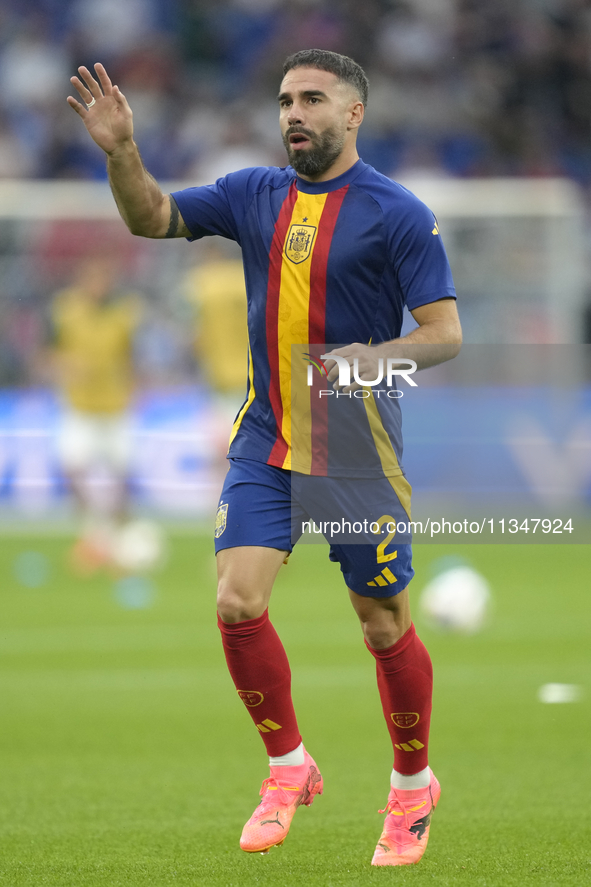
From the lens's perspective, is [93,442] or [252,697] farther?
[93,442]

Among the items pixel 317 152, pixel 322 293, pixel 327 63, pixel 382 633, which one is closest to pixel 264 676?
pixel 382 633

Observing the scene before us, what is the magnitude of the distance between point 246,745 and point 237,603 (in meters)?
2.01

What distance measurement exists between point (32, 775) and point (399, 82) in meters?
13.3

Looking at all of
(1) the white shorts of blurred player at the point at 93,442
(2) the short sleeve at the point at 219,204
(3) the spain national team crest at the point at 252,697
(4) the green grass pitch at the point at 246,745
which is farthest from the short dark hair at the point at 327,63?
(1) the white shorts of blurred player at the point at 93,442

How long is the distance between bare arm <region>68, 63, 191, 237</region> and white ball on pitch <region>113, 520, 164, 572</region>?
6493 millimetres

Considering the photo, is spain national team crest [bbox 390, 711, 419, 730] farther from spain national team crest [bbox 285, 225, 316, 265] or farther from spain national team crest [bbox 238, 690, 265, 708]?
spain national team crest [bbox 285, 225, 316, 265]

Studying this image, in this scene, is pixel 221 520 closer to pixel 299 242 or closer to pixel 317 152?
pixel 299 242

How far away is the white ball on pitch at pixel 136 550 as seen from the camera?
10.1 m

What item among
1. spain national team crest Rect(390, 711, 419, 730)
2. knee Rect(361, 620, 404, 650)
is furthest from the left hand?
spain national team crest Rect(390, 711, 419, 730)

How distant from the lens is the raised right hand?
12.2ft

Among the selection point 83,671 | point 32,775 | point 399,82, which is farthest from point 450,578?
point 399,82

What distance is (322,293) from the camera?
3752mm

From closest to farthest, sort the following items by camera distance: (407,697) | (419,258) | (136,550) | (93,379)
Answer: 1. (419,258)
2. (407,697)
3. (136,550)
4. (93,379)

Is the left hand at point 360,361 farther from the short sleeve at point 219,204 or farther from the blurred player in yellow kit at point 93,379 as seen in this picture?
the blurred player in yellow kit at point 93,379
